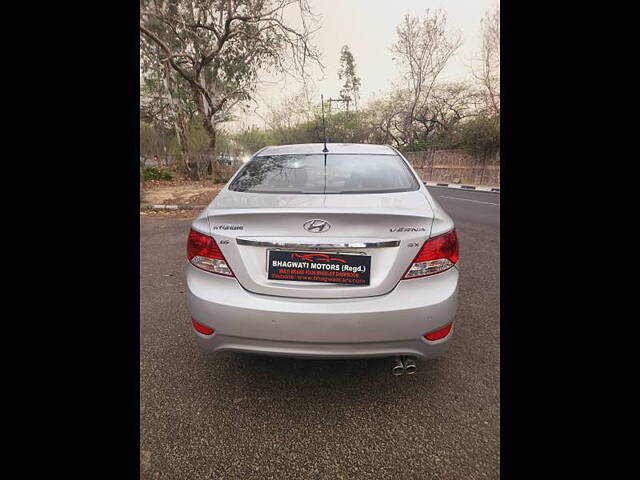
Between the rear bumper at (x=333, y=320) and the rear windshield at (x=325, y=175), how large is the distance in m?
0.66

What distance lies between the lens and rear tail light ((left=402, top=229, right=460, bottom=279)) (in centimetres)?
148

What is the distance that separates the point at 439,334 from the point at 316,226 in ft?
2.59

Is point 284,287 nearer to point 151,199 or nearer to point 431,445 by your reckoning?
point 431,445

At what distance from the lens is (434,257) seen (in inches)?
59.0

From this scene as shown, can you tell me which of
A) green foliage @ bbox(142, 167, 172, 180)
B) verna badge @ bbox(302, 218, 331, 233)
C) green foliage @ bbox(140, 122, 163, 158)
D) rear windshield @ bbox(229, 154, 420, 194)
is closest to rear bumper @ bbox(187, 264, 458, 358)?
verna badge @ bbox(302, 218, 331, 233)

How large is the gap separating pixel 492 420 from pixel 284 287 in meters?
1.27

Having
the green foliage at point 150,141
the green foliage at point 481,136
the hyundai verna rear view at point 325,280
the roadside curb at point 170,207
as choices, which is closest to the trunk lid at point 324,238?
the hyundai verna rear view at point 325,280

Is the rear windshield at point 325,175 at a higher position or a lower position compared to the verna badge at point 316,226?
higher

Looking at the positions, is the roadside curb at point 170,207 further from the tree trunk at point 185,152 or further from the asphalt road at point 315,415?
the tree trunk at point 185,152

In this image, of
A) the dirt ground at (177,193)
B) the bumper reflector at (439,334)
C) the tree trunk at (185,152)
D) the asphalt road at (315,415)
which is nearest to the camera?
the asphalt road at (315,415)

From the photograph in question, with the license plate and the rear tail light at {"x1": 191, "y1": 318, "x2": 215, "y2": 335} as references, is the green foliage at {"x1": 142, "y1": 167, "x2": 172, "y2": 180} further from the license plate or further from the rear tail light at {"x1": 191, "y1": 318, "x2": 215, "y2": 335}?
the license plate

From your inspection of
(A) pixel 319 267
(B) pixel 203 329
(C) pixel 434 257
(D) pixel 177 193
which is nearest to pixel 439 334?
(C) pixel 434 257

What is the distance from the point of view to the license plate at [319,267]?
1.45 meters

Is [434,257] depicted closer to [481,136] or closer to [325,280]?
[325,280]
